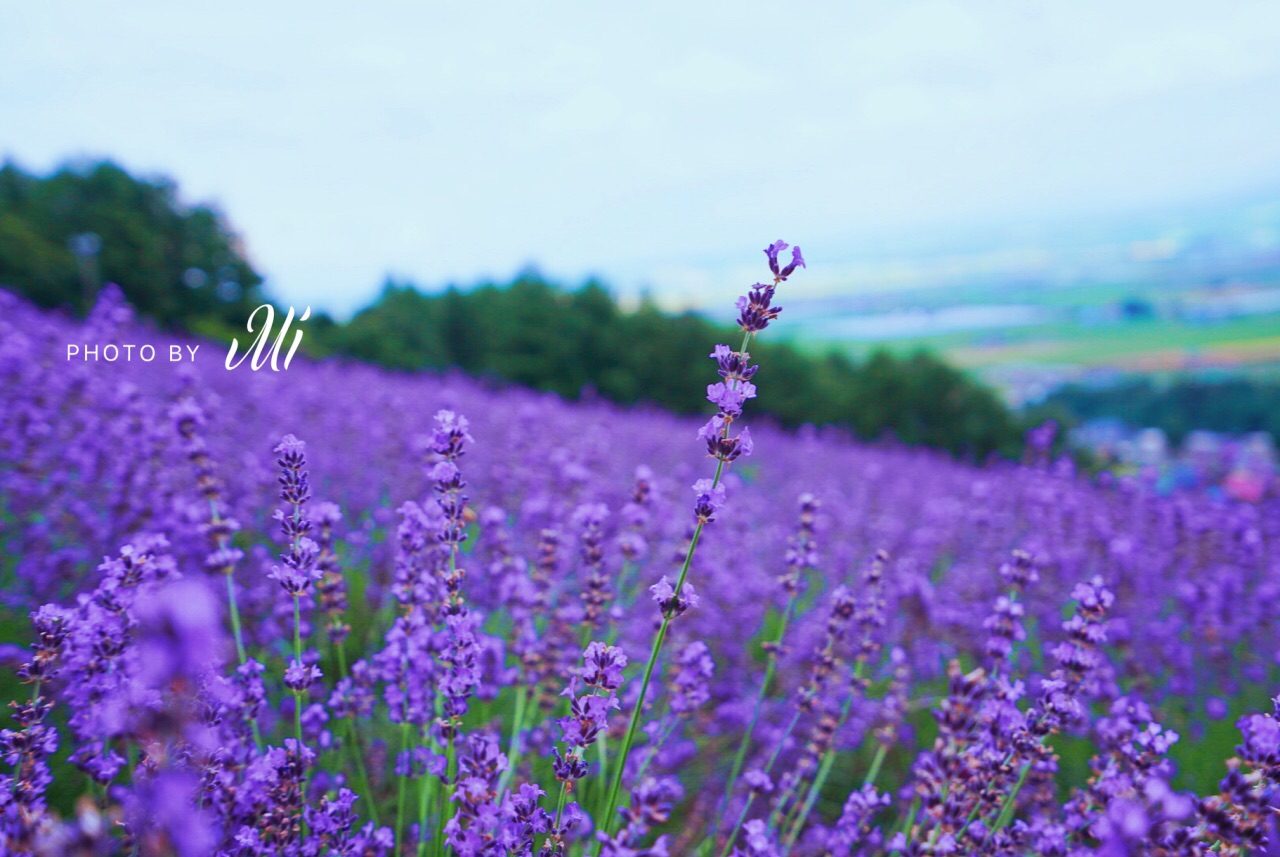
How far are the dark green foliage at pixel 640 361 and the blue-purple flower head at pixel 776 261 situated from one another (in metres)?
13.5

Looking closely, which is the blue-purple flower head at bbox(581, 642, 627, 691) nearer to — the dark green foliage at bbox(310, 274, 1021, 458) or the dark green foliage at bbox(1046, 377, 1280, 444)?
the dark green foliage at bbox(310, 274, 1021, 458)

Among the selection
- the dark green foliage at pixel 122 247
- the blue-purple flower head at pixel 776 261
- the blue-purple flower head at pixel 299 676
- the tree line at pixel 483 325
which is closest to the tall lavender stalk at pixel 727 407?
the blue-purple flower head at pixel 776 261

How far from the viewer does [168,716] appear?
577 millimetres

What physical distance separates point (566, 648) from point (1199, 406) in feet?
49.3

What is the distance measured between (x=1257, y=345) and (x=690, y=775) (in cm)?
1708

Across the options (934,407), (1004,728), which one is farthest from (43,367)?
(934,407)

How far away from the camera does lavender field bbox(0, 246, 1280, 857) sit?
50.1 inches

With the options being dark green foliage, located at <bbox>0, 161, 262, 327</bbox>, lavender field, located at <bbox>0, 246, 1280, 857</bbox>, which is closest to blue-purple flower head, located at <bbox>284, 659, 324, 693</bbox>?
lavender field, located at <bbox>0, 246, 1280, 857</bbox>

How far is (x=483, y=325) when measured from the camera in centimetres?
2020

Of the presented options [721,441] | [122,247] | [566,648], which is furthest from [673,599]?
[122,247]

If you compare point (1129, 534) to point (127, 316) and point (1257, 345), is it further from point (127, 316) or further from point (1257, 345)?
point (1257, 345)

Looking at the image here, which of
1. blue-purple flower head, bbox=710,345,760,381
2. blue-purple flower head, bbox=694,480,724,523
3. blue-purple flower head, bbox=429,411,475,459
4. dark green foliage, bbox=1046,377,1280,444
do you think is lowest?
blue-purple flower head, bbox=429,411,475,459

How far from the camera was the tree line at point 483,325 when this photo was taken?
15.9 metres

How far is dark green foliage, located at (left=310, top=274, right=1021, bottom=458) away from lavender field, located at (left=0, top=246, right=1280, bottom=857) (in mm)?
9737
